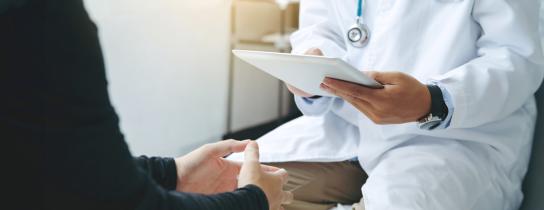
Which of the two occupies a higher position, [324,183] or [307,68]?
[307,68]

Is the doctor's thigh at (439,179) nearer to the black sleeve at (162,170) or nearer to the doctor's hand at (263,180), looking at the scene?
the doctor's hand at (263,180)

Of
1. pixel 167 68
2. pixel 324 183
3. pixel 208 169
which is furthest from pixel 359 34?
pixel 167 68

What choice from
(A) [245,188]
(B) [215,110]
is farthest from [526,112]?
(B) [215,110]

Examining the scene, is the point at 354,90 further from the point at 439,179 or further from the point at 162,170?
the point at 162,170

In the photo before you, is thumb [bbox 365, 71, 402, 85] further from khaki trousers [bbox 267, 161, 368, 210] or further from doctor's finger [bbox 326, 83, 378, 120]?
khaki trousers [bbox 267, 161, 368, 210]

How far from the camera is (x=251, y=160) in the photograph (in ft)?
2.02

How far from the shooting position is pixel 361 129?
91 centimetres

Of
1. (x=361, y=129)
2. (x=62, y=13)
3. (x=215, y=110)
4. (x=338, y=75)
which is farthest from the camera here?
(x=215, y=110)

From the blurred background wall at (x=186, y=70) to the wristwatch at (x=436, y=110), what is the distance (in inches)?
43.6

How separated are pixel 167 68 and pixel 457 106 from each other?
1573 millimetres

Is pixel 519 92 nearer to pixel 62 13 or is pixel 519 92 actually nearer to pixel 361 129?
pixel 361 129

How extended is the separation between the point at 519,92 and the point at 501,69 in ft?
0.19

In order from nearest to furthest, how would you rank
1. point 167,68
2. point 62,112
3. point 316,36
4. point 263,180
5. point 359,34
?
1. point 62,112
2. point 263,180
3. point 359,34
4. point 316,36
5. point 167,68

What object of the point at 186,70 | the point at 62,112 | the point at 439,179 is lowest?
the point at 186,70
